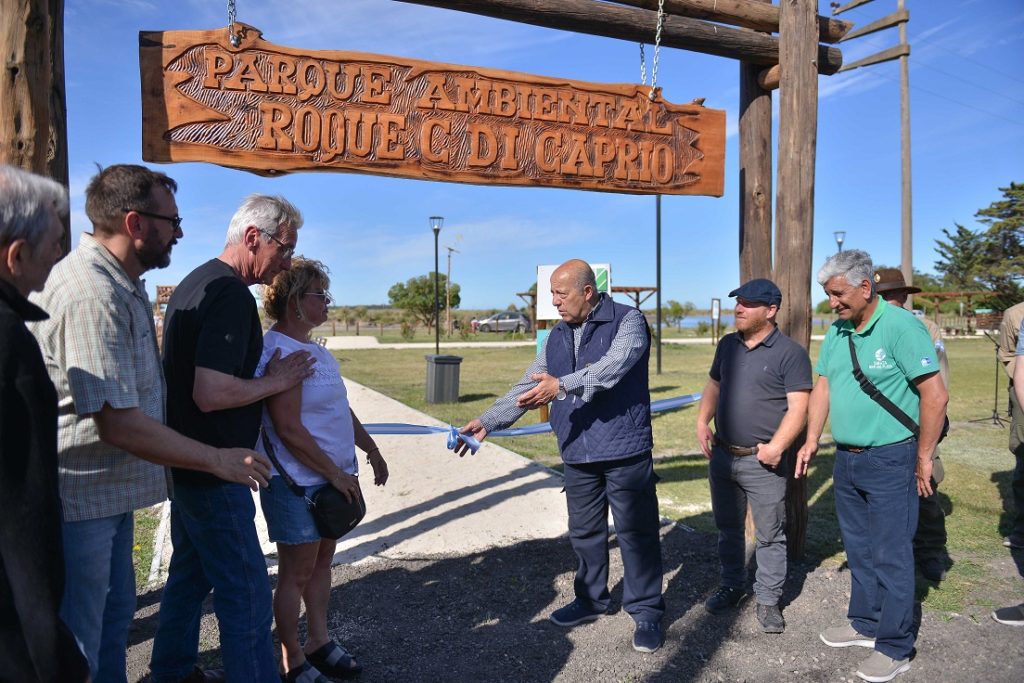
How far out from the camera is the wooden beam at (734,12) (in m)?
4.41

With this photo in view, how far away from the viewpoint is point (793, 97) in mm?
4562

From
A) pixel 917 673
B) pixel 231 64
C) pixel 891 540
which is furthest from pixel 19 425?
pixel 917 673

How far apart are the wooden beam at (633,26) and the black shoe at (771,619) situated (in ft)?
11.0

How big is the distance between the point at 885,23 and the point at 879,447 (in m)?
16.9

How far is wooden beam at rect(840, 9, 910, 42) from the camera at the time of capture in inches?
640

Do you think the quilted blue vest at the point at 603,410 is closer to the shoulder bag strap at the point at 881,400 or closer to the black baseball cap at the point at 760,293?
the black baseball cap at the point at 760,293

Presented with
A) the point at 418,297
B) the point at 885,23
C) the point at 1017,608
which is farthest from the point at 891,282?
the point at 418,297

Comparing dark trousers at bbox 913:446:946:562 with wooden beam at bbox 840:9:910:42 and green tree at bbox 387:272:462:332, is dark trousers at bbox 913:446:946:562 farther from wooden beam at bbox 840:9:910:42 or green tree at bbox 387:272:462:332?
green tree at bbox 387:272:462:332

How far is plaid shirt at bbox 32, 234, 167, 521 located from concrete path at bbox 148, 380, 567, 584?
2.53 metres

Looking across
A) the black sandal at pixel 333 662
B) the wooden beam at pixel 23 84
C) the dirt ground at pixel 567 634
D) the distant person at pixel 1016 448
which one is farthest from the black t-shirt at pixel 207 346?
the distant person at pixel 1016 448

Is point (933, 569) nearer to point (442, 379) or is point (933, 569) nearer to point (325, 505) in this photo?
point (325, 505)

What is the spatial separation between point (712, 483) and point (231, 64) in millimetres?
3381

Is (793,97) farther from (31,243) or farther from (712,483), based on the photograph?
(31,243)

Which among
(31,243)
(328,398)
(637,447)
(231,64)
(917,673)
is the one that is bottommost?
(917,673)
